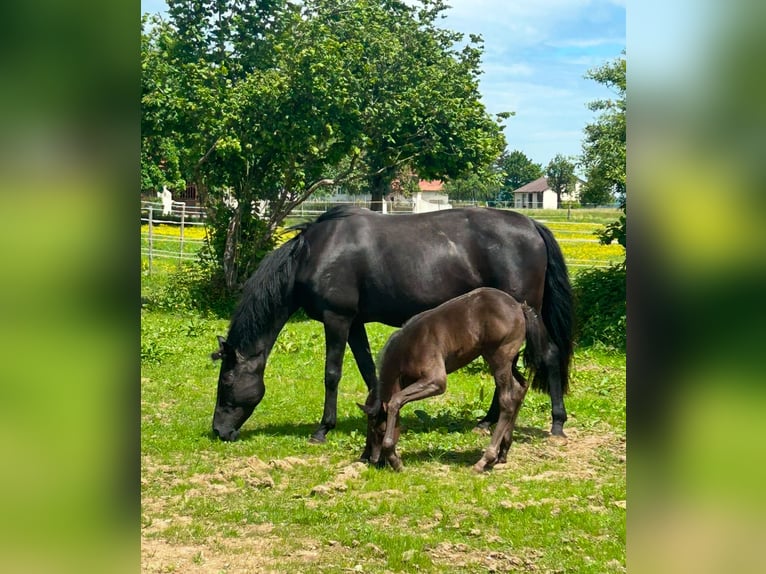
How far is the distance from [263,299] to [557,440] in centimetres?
314

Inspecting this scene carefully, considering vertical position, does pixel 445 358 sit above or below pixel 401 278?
below

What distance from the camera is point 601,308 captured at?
12391mm

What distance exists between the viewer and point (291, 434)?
7.09 metres

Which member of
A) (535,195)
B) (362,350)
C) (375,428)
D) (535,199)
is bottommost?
(375,428)

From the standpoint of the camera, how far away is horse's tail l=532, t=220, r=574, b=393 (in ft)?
23.5

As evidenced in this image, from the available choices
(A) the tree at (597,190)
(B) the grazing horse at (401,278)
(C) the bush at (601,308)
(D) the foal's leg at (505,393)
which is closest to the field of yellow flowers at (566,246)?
(A) the tree at (597,190)

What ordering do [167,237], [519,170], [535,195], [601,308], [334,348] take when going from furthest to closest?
[519,170], [535,195], [167,237], [601,308], [334,348]

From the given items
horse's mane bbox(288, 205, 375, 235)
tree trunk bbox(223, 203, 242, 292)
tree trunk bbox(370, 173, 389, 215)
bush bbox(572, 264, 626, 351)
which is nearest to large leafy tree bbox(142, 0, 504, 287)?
A: tree trunk bbox(223, 203, 242, 292)

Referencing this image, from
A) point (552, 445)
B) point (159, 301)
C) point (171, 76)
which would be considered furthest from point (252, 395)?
point (171, 76)

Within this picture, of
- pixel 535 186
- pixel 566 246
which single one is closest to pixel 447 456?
pixel 566 246

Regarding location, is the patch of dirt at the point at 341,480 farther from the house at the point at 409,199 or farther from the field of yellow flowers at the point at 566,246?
the house at the point at 409,199

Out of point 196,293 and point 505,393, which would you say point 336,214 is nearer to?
point 505,393

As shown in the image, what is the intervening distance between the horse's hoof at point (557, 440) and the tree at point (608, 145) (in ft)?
18.7

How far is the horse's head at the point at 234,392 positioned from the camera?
266 inches
